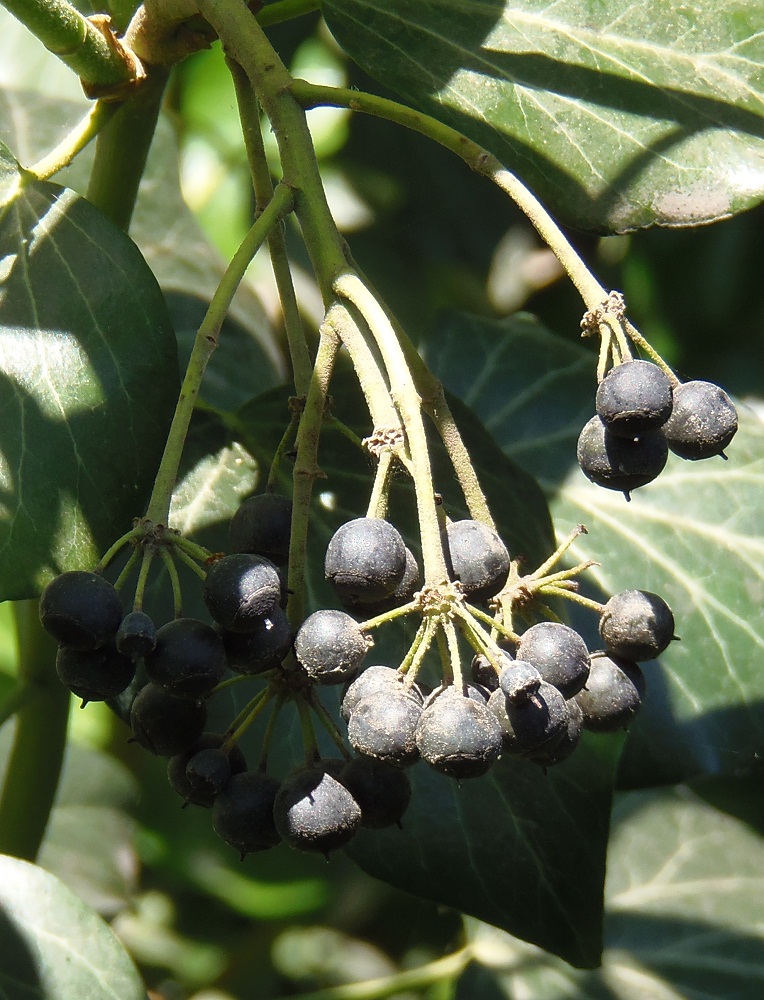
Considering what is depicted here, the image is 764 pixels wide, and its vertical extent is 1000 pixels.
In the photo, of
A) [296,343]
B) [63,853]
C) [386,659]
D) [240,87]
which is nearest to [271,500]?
[296,343]

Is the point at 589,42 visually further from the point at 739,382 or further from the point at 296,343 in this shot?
the point at 739,382

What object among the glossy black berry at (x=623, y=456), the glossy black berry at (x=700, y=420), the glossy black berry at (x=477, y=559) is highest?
the glossy black berry at (x=700, y=420)

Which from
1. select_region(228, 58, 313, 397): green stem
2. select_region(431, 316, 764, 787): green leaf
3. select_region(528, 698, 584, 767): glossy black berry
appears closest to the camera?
select_region(528, 698, 584, 767): glossy black berry

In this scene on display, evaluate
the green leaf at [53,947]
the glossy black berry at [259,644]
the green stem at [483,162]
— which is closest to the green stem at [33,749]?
the green leaf at [53,947]

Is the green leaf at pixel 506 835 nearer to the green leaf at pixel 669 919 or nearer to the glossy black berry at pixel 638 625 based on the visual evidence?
the glossy black berry at pixel 638 625

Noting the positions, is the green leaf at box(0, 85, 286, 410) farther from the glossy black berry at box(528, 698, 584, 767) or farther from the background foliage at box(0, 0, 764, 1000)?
the glossy black berry at box(528, 698, 584, 767)

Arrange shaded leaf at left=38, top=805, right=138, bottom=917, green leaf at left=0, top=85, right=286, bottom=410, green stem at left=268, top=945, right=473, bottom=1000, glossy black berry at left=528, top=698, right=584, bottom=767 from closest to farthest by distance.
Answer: glossy black berry at left=528, top=698, right=584, bottom=767
green leaf at left=0, top=85, right=286, bottom=410
green stem at left=268, top=945, right=473, bottom=1000
shaded leaf at left=38, top=805, right=138, bottom=917

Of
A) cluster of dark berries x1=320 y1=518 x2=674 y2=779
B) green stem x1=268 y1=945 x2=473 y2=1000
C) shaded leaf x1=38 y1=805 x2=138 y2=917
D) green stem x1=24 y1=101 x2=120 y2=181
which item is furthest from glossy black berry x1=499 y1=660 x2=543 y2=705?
shaded leaf x1=38 y1=805 x2=138 y2=917
